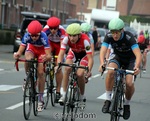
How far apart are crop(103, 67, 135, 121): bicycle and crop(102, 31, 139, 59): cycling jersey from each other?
0.53 metres

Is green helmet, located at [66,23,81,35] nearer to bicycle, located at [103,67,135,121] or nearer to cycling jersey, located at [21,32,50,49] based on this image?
cycling jersey, located at [21,32,50,49]

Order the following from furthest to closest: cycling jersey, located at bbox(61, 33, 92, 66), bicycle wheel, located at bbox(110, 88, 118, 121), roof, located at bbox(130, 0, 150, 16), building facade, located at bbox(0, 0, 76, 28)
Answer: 1. roof, located at bbox(130, 0, 150, 16)
2. building facade, located at bbox(0, 0, 76, 28)
3. cycling jersey, located at bbox(61, 33, 92, 66)
4. bicycle wheel, located at bbox(110, 88, 118, 121)

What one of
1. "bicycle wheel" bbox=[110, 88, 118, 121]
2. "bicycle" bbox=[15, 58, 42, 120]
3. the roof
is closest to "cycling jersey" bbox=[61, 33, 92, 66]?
"bicycle" bbox=[15, 58, 42, 120]

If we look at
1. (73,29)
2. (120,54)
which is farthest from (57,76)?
(120,54)

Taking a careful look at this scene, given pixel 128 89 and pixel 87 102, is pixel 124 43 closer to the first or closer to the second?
pixel 128 89

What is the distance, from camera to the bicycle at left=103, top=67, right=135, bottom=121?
9.18m

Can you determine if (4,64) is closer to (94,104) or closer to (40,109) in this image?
(94,104)

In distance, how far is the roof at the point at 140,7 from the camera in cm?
10141

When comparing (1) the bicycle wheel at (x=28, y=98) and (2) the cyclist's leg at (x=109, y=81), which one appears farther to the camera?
(1) the bicycle wheel at (x=28, y=98)

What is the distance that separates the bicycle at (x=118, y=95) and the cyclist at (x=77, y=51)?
2.46 feet

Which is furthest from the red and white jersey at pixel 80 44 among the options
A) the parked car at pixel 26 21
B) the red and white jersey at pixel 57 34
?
the parked car at pixel 26 21

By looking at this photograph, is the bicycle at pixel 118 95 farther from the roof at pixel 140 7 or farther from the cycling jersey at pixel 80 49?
the roof at pixel 140 7

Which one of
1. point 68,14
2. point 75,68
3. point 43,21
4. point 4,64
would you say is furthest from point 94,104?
point 68,14

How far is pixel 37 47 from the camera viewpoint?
10922mm
